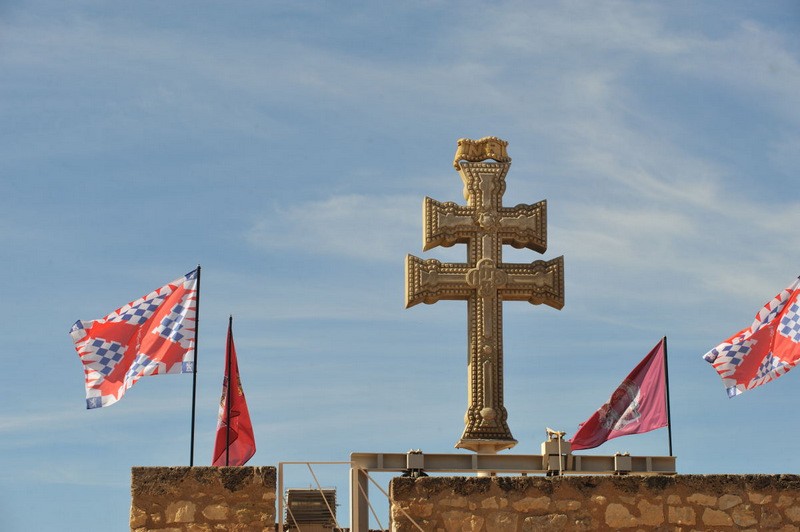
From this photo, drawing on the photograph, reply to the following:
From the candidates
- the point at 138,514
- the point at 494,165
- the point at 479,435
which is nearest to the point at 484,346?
the point at 479,435

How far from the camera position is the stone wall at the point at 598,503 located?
45.5 feet

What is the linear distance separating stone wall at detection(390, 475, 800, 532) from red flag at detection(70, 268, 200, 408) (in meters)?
3.47

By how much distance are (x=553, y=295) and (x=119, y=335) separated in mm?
5585

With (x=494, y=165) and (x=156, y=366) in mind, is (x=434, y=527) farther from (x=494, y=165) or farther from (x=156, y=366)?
(x=494, y=165)

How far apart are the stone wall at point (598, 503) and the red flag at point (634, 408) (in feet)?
5.65

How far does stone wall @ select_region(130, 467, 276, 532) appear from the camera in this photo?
13852 millimetres

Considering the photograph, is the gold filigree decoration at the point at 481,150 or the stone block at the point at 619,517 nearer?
the stone block at the point at 619,517

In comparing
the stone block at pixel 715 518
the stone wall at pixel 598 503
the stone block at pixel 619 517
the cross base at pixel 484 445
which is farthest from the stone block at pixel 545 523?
the cross base at pixel 484 445

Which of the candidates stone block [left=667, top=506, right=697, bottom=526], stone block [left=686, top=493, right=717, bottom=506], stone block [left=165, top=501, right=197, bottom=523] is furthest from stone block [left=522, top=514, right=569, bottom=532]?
stone block [left=165, top=501, right=197, bottom=523]

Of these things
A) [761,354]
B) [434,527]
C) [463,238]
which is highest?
[463,238]

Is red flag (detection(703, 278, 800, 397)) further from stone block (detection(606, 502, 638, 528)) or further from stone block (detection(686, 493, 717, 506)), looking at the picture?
stone block (detection(606, 502, 638, 528))

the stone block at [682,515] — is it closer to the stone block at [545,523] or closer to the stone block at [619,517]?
the stone block at [619,517]

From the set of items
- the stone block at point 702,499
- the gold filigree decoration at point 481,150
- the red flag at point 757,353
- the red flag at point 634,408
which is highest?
the gold filigree decoration at point 481,150

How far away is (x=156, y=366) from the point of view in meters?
15.8
